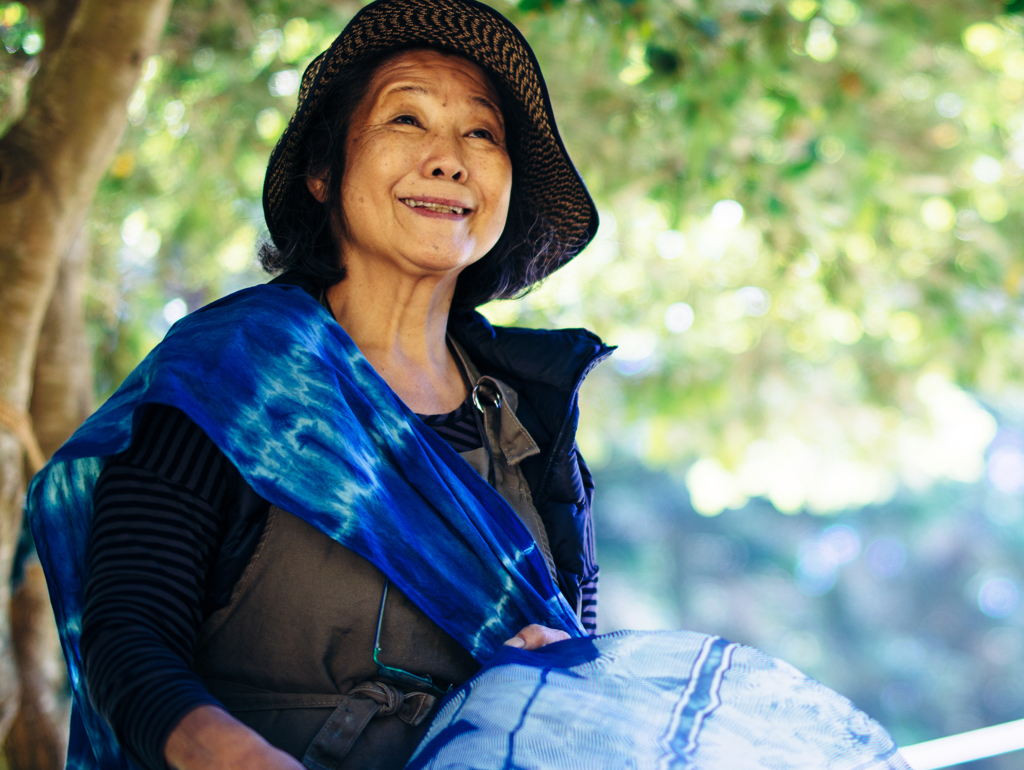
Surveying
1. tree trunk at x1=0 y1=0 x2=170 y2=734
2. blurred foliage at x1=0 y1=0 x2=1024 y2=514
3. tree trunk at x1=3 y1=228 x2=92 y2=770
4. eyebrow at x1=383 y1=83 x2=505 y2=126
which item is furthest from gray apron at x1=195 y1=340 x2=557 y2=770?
blurred foliage at x1=0 y1=0 x2=1024 y2=514

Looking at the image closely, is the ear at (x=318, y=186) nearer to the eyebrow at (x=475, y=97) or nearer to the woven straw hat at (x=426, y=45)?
the woven straw hat at (x=426, y=45)

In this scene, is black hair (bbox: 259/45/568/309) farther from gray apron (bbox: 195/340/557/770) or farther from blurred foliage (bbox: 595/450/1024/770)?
blurred foliage (bbox: 595/450/1024/770)

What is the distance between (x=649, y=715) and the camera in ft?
3.06

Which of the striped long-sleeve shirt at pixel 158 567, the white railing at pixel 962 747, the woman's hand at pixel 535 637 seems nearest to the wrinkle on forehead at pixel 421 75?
the striped long-sleeve shirt at pixel 158 567

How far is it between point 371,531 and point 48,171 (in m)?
1.36

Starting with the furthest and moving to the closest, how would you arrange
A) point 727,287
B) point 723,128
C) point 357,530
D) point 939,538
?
1. point 939,538
2. point 727,287
3. point 723,128
4. point 357,530

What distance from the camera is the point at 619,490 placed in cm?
2442

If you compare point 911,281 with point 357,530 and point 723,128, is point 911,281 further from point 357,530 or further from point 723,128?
point 357,530

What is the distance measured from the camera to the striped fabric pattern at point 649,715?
88 centimetres

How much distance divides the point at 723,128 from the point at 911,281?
213 centimetres

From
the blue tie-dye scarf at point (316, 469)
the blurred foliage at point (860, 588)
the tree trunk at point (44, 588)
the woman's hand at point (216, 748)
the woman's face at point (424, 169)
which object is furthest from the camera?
the blurred foliage at point (860, 588)

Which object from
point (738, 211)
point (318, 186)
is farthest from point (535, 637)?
point (738, 211)

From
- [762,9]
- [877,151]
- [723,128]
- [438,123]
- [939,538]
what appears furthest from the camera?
[939,538]

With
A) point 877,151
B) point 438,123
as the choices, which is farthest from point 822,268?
point 438,123
